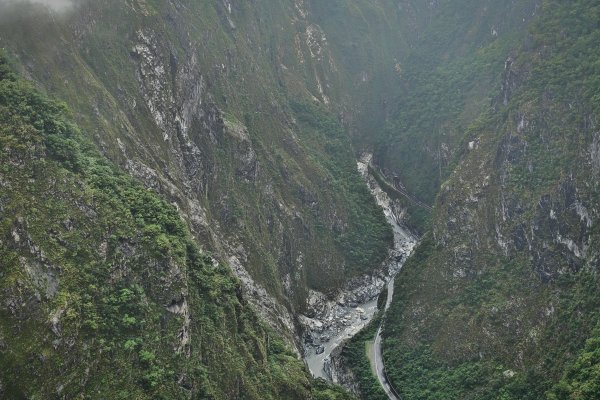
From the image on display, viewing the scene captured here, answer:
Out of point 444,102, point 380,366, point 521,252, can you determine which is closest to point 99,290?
point 380,366

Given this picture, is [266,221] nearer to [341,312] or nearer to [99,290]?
[341,312]

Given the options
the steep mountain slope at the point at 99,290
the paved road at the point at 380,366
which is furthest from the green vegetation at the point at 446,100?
the steep mountain slope at the point at 99,290

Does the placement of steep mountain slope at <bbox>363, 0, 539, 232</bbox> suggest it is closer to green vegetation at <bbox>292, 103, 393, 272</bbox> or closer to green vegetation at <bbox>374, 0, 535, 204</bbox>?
green vegetation at <bbox>374, 0, 535, 204</bbox>

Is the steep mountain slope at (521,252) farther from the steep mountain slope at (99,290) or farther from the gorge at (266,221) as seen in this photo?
the steep mountain slope at (99,290)

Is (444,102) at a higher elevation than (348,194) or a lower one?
higher

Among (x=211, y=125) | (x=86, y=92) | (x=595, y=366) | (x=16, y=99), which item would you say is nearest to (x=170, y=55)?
(x=211, y=125)
